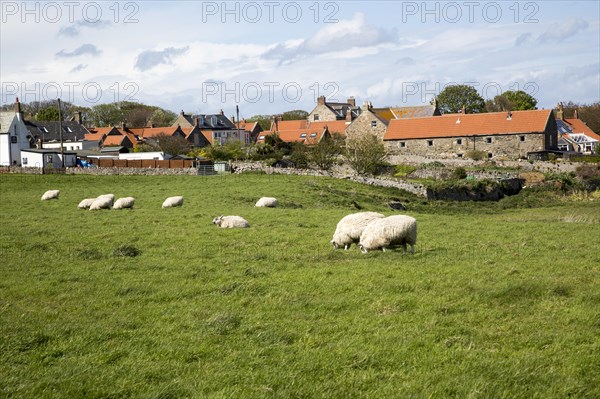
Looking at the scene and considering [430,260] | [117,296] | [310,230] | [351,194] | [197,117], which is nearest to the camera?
[117,296]

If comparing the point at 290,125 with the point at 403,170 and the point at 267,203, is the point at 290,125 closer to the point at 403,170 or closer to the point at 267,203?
the point at 403,170

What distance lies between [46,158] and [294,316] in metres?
77.8

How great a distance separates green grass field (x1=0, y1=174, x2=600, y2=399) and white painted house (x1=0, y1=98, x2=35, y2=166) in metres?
69.6

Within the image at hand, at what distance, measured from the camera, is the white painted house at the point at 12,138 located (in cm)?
8931

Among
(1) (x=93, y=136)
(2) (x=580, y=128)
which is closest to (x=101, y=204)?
(1) (x=93, y=136)

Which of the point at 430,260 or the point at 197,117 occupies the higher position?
the point at 197,117

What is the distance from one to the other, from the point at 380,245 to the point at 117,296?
8.77 metres

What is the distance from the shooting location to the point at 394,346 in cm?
1102

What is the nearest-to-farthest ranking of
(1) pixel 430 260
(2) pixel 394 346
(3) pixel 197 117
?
1. (2) pixel 394 346
2. (1) pixel 430 260
3. (3) pixel 197 117

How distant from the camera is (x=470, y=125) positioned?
91.9 m

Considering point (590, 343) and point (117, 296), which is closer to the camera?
point (590, 343)

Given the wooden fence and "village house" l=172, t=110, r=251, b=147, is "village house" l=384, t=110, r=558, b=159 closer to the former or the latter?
the wooden fence

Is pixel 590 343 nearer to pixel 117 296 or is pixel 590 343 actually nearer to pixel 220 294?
pixel 220 294

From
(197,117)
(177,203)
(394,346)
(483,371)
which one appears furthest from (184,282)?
(197,117)
